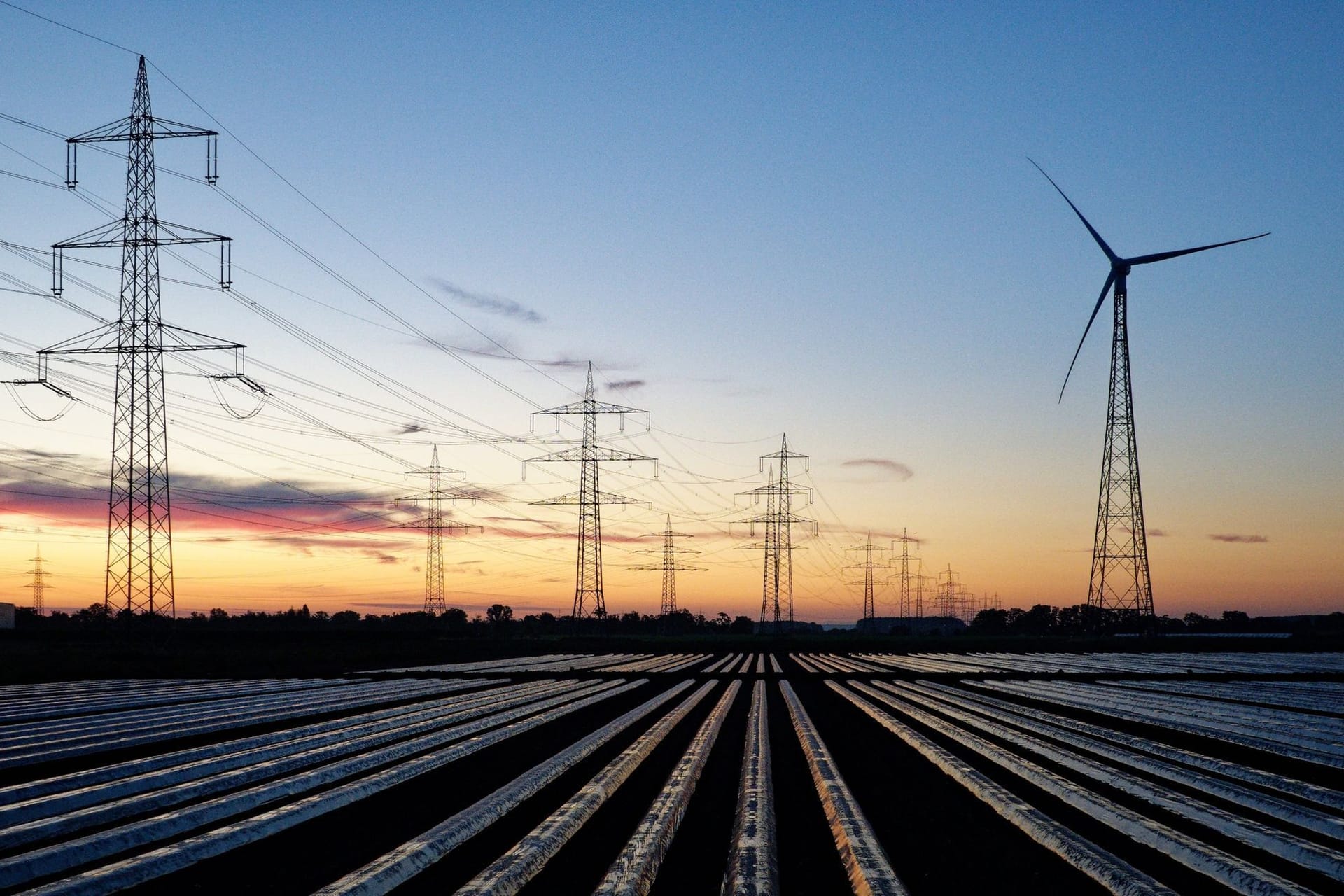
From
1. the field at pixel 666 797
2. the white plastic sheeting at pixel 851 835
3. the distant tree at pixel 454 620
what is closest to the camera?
the white plastic sheeting at pixel 851 835

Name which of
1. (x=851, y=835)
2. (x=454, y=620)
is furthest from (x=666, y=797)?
(x=454, y=620)

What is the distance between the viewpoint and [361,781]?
38.8 ft

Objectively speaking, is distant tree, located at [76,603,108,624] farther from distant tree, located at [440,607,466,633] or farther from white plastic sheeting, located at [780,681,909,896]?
white plastic sheeting, located at [780,681,909,896]

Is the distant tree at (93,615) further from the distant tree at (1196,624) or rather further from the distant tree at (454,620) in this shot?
the distant tree at (1196,624)

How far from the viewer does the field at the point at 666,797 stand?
7.88 m

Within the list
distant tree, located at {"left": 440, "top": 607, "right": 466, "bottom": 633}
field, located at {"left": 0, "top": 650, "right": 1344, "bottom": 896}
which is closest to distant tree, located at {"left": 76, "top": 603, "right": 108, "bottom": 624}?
distant tree, located at {"left": 440, "top": 607, "right": 466, "bottom": 633}

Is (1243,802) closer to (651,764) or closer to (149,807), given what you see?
(651,764)

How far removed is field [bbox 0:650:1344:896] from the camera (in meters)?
7.88

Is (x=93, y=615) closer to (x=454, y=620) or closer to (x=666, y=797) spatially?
(x=454, y=620)

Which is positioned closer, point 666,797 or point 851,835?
point 851,835

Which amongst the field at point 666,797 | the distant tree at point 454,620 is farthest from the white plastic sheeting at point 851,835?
the distant tree at point 454,620

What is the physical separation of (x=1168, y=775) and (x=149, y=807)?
11399mm

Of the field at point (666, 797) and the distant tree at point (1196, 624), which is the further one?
the distant tree at point (1196, 624)

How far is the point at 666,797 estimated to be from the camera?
1102 centimetres
